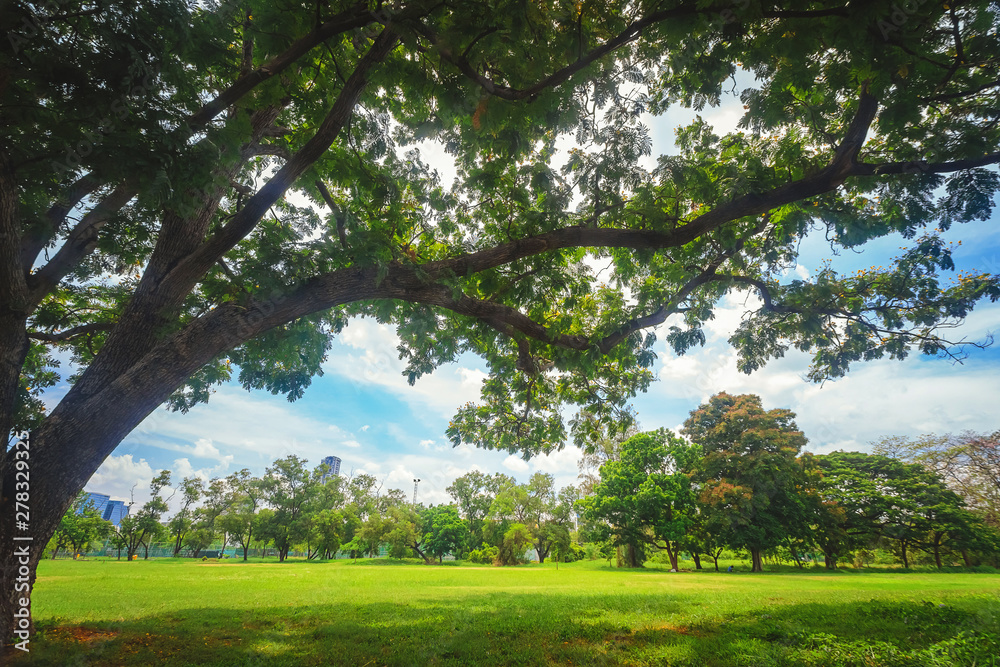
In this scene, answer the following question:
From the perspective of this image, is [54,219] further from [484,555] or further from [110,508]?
[110,508]

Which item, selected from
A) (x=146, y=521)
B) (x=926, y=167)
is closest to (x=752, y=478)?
(x=926, y=167)

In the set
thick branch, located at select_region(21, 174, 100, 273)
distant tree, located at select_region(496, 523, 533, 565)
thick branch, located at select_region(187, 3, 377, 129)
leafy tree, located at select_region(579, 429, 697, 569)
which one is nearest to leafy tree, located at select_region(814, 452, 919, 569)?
leafy tree, located at select_region(579, 429, 697, 569)

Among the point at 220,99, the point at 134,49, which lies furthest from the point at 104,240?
the point at 134,49

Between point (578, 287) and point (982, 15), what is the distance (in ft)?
18.1

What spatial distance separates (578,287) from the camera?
769cm

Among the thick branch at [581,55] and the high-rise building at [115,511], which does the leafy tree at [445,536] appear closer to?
the high-rise building at [115,511]

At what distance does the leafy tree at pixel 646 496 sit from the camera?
2712 centimetres

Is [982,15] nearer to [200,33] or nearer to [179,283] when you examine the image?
[200,33]

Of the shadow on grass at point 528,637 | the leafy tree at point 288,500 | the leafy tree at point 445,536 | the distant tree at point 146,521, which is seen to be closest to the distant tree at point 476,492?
the leafy tree at point 445,536

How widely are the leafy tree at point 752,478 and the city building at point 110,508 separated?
5843 cm

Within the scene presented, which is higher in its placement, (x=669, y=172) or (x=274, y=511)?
(x=669, y=172)

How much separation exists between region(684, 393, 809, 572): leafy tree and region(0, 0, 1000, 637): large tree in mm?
21803

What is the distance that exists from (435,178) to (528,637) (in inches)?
318

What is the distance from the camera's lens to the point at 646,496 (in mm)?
27000
